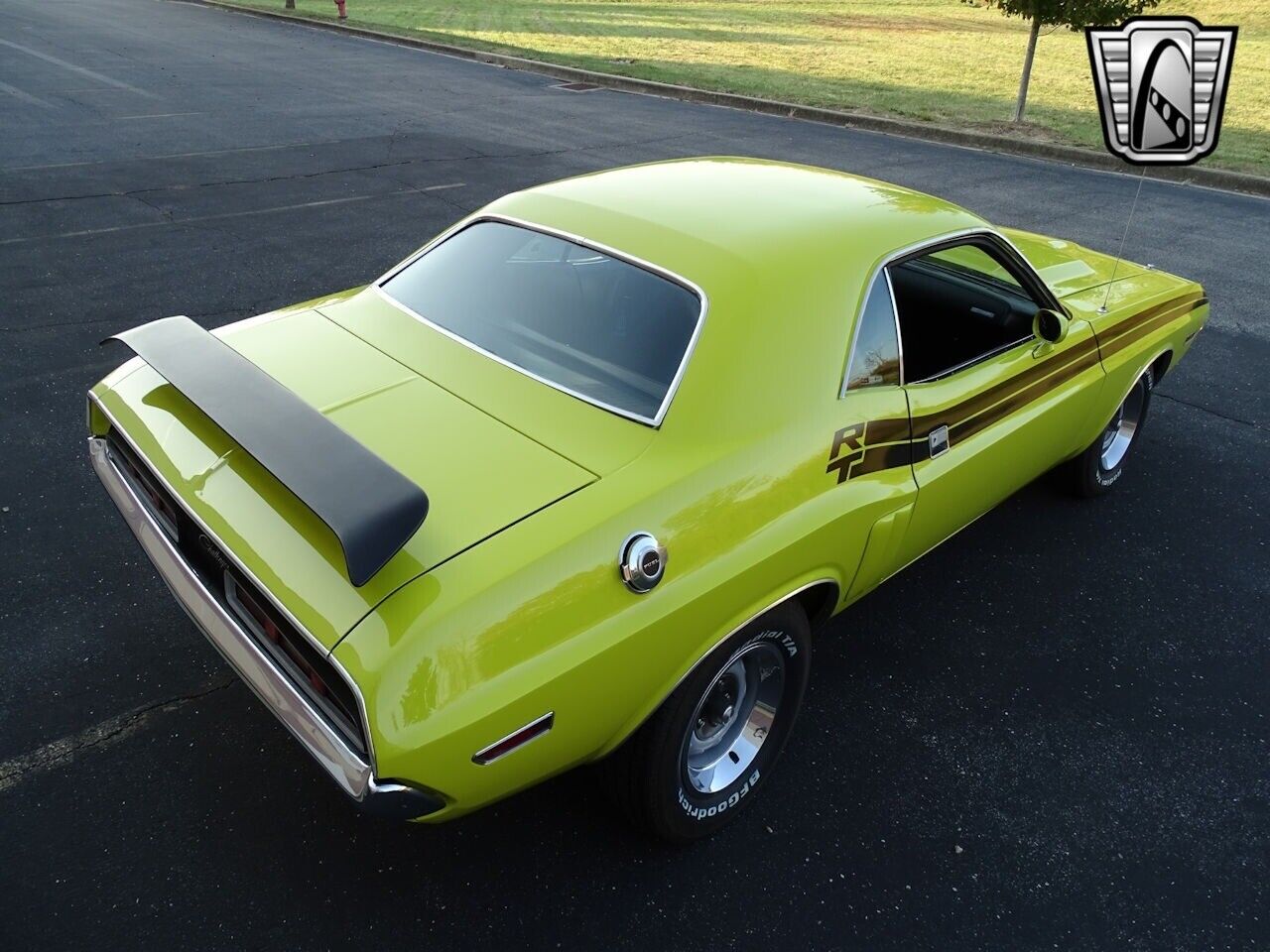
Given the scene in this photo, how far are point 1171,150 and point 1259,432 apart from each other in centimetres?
185

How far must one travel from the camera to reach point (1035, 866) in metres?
2.67

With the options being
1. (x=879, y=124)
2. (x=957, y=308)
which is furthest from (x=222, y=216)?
(x=879, y=124)

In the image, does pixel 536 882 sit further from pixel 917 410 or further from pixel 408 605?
pixel 917 410

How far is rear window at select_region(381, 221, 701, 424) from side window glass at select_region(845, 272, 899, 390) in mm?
527

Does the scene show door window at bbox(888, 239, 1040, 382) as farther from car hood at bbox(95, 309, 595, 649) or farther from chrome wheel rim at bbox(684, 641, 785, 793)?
car hood at bbox(95, 309, 595, 649)

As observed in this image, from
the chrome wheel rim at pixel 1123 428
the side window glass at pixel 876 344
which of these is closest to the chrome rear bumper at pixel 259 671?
the side window glass at pixel 876 344

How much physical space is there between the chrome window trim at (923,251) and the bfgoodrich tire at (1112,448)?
943mm

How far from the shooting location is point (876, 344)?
2.87 m

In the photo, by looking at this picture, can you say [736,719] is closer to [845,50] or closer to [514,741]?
[514,741]

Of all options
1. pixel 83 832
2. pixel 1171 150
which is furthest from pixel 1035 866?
pixel 1171 150

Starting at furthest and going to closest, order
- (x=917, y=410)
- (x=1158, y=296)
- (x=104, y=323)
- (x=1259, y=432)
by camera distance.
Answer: (x=104, y=323), (x=1259, y=432), (x=1158, y=296), (x=917, y=410)

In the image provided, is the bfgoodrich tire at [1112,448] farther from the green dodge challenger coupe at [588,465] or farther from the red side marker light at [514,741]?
the red side marker light at [514,741]

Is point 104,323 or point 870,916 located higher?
point 104,323

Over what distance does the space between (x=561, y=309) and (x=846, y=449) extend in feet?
3.28
